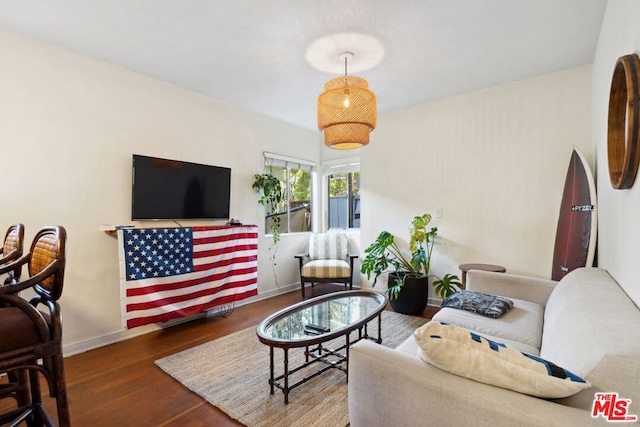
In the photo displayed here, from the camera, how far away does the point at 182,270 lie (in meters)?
3.06

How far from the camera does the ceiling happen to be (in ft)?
6.66

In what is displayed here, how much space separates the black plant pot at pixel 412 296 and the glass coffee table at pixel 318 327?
767 millimetres

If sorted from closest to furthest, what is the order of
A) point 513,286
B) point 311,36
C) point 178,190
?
point 311,36, point 513,286, point 178,190

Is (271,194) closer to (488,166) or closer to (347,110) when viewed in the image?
(347,110)

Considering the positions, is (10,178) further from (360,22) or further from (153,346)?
(360,22)

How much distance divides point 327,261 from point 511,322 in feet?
8.34

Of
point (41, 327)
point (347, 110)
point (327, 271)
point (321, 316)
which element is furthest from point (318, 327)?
point (327, 271)

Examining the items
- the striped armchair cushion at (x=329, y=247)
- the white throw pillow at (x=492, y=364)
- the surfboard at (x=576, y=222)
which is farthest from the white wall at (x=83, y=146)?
the surfboard at (x=576, y=222)

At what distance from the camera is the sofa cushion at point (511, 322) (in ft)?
5.82

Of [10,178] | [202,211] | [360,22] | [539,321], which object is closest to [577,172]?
[539,321]

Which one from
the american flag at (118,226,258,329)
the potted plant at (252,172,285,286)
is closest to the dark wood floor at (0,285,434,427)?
the american flag at (118,226,258,329)

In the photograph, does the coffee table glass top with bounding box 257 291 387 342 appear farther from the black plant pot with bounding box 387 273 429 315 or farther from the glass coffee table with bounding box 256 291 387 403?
the black plant pot with bounding box 387 273 429 315

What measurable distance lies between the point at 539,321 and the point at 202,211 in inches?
126

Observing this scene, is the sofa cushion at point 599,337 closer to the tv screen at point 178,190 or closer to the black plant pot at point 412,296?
the black plant pot at point 412,296
